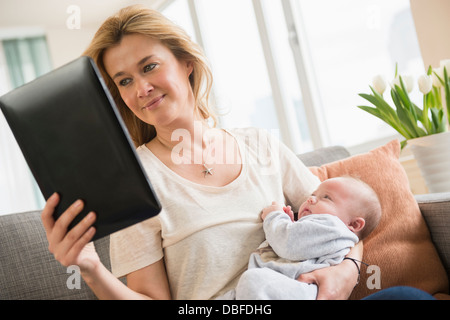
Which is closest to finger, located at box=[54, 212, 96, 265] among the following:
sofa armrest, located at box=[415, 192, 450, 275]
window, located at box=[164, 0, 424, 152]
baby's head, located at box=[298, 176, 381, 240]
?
baby's head, located at box=[298, 176, 381, 240]

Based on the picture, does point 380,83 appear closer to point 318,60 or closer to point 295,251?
point 295,251

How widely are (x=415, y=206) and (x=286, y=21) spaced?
2.38 meters

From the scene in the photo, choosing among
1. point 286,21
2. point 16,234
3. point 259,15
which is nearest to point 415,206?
point 16,234

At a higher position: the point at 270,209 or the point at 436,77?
the point at 436,77

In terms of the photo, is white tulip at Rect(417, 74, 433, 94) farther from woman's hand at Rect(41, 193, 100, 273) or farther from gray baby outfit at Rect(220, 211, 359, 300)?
woman's hand at Rect(41, 193, 100, 273)

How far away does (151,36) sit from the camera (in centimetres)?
120

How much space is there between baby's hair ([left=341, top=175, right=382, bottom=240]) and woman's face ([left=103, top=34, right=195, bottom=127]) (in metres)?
0.55

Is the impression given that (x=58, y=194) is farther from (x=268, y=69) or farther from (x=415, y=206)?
(x=268, y=69)

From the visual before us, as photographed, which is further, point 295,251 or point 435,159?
point 435,159

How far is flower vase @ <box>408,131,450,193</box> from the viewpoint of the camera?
1785 mm

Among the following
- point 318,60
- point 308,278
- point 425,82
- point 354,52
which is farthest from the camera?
point 318,60

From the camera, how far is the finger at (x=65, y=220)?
0.80 metres

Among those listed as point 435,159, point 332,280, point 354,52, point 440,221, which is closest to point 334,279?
point 332,280

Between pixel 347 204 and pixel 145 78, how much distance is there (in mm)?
609
